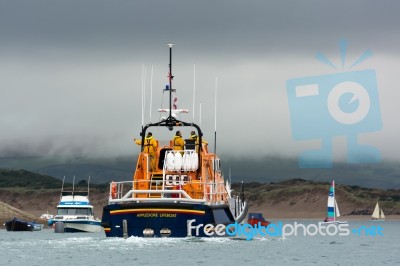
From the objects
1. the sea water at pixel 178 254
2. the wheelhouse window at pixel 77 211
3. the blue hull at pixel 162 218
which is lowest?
the sea water at pixel 178 254

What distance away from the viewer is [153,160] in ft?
223

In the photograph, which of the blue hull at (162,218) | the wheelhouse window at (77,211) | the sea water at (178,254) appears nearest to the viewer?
the sea water at (178,254)

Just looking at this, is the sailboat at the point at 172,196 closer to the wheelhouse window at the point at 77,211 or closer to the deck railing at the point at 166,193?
the deck railing at the point at 166,193

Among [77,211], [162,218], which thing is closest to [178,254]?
[162,218]

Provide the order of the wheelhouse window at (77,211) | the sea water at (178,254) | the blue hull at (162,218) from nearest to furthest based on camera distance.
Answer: the sea water at (178,254) → the blue hull at (162,218) → the wheelhouse window at (77,211)

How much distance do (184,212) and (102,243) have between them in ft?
27.3

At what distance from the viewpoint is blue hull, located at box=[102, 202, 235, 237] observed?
200 feet

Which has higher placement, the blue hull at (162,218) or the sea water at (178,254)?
the blue hull at (162,218)

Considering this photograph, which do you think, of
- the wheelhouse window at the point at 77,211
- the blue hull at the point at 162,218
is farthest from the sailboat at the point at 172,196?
the wheelhouse window at the point at 77,211

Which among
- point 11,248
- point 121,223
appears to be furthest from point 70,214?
point 121,223

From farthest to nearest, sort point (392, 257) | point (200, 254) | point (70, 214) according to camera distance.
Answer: point (70, 214) < point (392, 257) < point (200, 254)

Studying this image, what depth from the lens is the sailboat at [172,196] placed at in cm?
6119

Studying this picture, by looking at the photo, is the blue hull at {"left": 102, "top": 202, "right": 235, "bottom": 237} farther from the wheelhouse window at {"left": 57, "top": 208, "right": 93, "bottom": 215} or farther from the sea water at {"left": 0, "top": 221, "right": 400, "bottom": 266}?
the wheelhouse window at {"left": 57, "top": 208, "right": 93, "bottom": 215}

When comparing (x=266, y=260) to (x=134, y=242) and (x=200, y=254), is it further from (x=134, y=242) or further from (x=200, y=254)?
(x=134, y=242)
